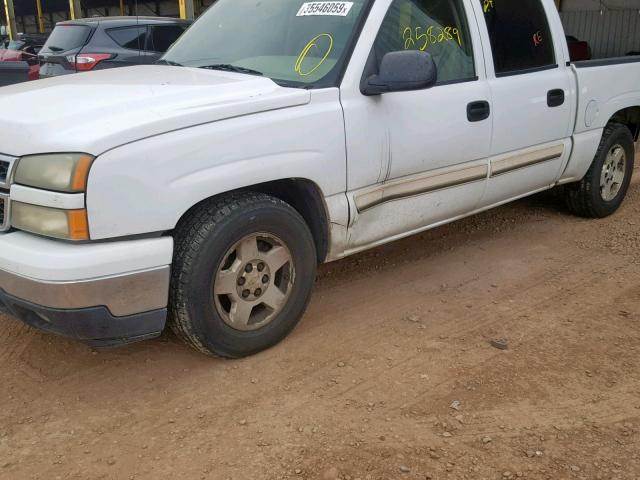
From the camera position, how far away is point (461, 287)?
4.33 meters

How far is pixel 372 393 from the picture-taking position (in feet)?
10.2

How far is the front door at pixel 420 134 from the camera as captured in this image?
3582 millimetres

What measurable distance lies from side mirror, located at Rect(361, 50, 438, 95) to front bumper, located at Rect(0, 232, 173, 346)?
1376 millimetres

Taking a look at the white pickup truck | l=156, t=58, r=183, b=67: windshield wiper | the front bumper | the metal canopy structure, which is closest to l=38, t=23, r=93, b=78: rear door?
the white pickup truck

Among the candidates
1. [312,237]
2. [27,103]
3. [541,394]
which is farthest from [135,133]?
[541,394]

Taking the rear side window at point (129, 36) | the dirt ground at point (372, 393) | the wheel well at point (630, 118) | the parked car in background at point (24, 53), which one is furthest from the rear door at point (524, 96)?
the parked car in background at point (24, 53)

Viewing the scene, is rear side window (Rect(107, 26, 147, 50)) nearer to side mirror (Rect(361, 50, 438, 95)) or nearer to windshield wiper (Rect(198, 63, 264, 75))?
windshield wiper (Rect(198, 63, 264, 75))

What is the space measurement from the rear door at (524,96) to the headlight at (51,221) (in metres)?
2.62

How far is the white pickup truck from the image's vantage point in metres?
2.76

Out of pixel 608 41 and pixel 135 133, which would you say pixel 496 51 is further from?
pixel 608 41

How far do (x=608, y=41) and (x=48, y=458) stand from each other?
53.7 ft

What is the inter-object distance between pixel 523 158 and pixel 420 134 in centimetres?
112

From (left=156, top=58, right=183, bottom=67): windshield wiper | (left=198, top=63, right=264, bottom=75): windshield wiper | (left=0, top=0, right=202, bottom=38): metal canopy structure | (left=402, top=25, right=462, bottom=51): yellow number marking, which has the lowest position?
(left=198, top=63, right=264, bottom=75): windshield wiper

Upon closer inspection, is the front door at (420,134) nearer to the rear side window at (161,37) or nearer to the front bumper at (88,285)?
the front bumper at (88,285)
